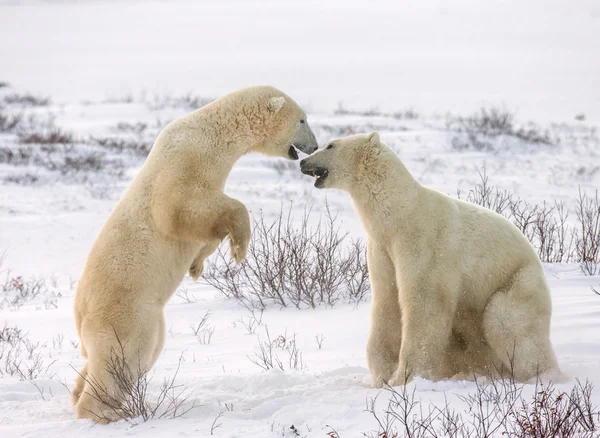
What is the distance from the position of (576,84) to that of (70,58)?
46.5 m

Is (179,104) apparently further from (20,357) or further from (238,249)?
(238,249)

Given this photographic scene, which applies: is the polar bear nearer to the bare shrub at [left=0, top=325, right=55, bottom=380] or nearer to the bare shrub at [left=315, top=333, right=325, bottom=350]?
the bare shrub at [left=0, top=325, right=55, bottom=380]

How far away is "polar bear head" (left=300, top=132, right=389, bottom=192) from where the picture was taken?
463 cm

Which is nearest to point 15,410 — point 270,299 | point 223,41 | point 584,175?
point 270,299

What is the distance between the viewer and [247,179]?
53.5 ft

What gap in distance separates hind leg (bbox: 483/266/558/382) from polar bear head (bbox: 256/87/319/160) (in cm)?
151

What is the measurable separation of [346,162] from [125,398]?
72.2 inches

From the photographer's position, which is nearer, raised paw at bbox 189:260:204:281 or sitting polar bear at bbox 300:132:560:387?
sitting polar bear at bbox 300:132:560:387

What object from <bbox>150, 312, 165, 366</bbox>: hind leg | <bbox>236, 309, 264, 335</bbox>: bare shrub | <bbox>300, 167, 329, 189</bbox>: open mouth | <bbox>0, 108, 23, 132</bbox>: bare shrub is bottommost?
<bbox>236, 309, 264, 335</bbox>: bare shrub

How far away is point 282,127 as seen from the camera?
4832mm

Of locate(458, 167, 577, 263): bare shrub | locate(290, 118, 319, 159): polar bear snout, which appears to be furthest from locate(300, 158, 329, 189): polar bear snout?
locate(458, 167, 577, 263): bare shrub

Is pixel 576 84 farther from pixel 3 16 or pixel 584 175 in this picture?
pixel 3 16

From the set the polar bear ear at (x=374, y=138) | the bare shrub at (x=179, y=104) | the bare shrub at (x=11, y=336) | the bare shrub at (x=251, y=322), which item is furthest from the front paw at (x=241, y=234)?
the bare shrub at (x=179, y=104)

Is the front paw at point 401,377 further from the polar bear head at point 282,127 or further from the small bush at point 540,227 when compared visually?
the small bush at point 540,227
